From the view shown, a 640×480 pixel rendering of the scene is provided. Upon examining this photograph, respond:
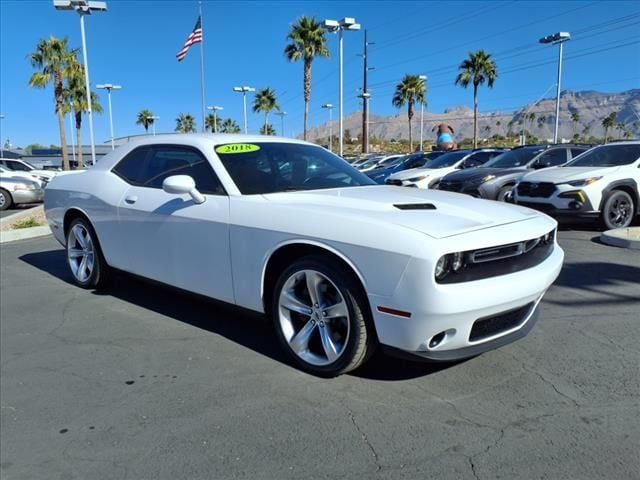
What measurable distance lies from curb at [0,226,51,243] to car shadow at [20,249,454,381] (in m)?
3.02

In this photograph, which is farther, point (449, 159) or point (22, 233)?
point (449, 159)

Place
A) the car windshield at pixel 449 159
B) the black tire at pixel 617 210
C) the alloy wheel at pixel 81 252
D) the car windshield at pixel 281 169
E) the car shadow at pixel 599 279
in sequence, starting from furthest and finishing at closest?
1. the car windshield at pixel 449 159
2. the black tire at pixel 617 210
3. the alloy wheel at pixel 81 252
4. the car shadow at pixel 599 279
5. the car windshield at pixel 281 169

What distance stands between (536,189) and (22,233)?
8.80 meters

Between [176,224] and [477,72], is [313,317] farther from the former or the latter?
[477,72]

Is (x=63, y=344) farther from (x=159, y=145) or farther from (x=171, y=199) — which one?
(x=159, y=145)

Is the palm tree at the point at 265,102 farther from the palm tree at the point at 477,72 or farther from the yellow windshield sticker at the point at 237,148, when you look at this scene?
the yellow windshield sticker at the point at 237,148

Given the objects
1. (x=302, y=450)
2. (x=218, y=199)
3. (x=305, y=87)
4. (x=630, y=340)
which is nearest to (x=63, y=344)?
(x=218, y=199)

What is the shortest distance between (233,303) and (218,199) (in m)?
0.76

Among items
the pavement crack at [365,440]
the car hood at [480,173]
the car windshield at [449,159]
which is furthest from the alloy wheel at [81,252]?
the car windshield at [449,159]

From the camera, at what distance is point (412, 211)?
3.21 meters

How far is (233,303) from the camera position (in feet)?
12.2

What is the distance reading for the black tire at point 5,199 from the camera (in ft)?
47.9

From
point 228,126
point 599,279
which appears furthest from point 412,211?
point 228,126

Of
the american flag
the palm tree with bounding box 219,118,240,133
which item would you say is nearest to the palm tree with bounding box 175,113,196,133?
the palm tree with bounding box 219,118,240,133
